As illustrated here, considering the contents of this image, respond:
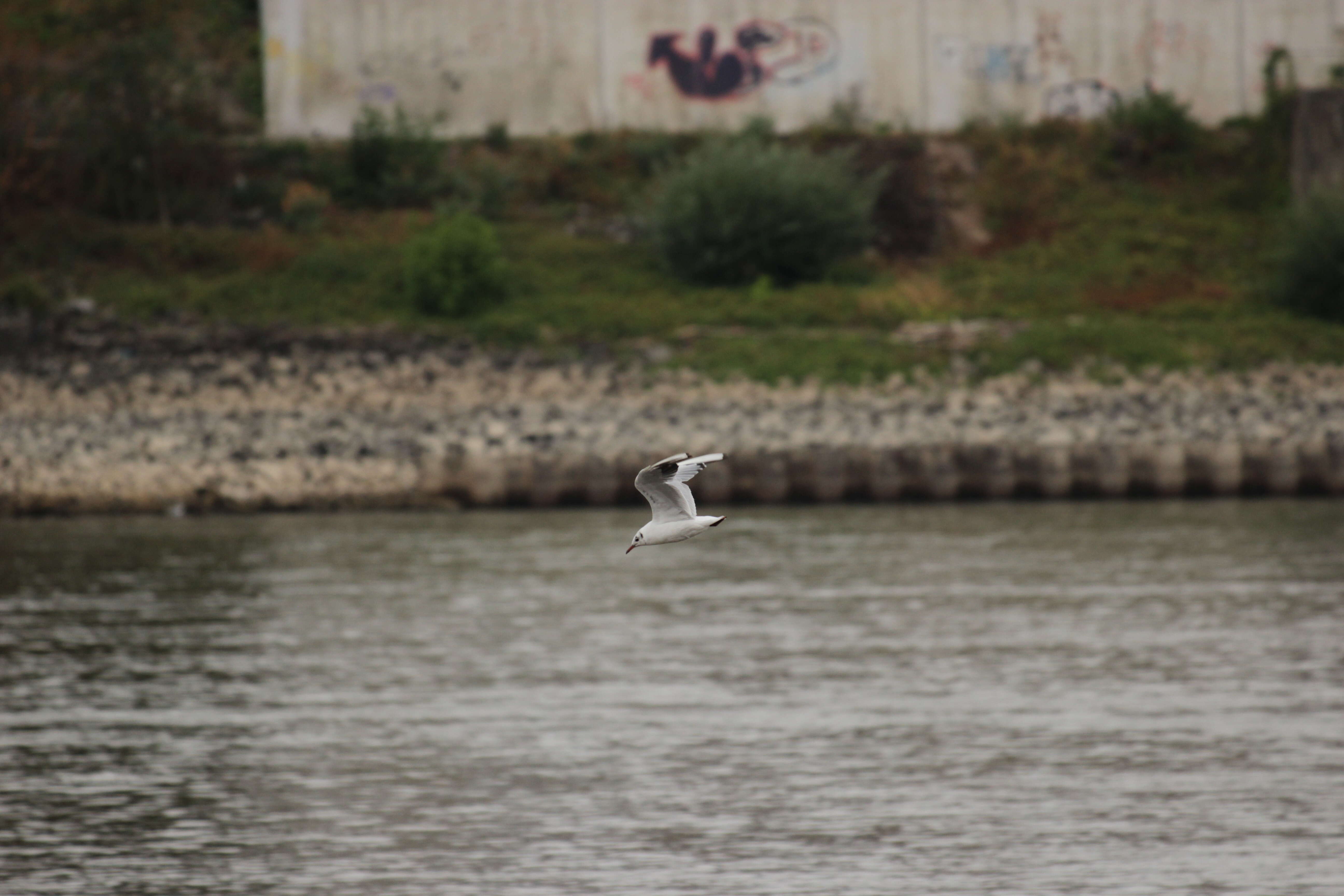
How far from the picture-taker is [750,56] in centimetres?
4950

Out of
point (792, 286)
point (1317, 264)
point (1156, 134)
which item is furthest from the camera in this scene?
point (1156, 134)

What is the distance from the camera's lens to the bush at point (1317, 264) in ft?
133

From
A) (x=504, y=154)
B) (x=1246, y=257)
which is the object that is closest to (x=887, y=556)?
(x=1246, y=257)

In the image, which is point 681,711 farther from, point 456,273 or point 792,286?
point 792,286

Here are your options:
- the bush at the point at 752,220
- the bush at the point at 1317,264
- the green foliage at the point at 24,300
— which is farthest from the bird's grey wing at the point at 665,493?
the green foliage at the point at 24,300

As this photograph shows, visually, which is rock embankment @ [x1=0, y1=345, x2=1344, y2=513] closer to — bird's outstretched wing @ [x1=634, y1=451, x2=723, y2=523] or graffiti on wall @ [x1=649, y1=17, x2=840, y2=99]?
graffiti on wall @ [x1=649, y1=17, x2=840, y2=99]

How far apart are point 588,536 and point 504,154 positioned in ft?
72.9

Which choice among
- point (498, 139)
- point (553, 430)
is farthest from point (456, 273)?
point (498, 139)

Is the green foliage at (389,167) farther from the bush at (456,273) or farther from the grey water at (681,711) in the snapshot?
the grey water at (681,711)

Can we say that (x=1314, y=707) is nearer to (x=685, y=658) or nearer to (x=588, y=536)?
(x=685, y=658)

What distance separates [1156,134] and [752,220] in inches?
495

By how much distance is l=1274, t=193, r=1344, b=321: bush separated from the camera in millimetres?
40594

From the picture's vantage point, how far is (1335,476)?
1266 inches

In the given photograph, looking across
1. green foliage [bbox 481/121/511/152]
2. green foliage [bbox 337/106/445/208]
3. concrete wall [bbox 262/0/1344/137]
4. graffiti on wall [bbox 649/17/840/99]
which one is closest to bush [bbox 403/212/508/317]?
green foliage [bbox 337/106/445/208]
